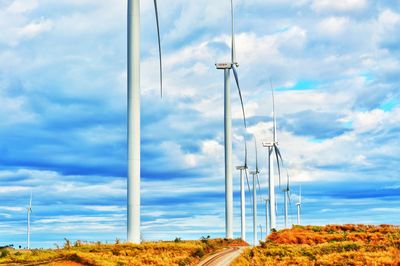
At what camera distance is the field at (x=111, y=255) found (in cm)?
4920

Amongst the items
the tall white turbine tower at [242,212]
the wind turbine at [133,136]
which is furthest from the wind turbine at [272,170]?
the wind turbine at [133,136]

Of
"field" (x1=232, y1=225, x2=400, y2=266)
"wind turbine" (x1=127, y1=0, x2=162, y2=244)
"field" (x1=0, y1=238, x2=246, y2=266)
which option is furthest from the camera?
"wind turbine" (x1=127, y1=0, x2=162, y2=244)

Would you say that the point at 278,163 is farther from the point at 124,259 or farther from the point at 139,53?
the point at 124,259

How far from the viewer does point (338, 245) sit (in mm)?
64875

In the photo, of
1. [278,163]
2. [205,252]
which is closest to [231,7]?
[278,163]

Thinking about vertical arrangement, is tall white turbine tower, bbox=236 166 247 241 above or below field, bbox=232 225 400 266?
above

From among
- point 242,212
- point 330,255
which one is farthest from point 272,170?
point 330,255

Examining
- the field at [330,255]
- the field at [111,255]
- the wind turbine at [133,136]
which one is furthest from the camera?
the wind turbine at [133,136]

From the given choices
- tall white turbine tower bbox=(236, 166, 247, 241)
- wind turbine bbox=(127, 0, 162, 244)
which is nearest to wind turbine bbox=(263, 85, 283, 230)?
tall white turbine tower bbox=(236, 166, 247, 241)

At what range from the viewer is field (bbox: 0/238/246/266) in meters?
49.2

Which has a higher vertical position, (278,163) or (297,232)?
(278,163)

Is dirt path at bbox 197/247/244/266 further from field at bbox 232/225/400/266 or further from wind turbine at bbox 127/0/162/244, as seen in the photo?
wind turbine at bbox 127/0/162/244

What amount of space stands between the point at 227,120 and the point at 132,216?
4479 centimetres

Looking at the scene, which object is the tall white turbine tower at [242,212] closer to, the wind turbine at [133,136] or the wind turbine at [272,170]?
the wind turbine at [272,170]
